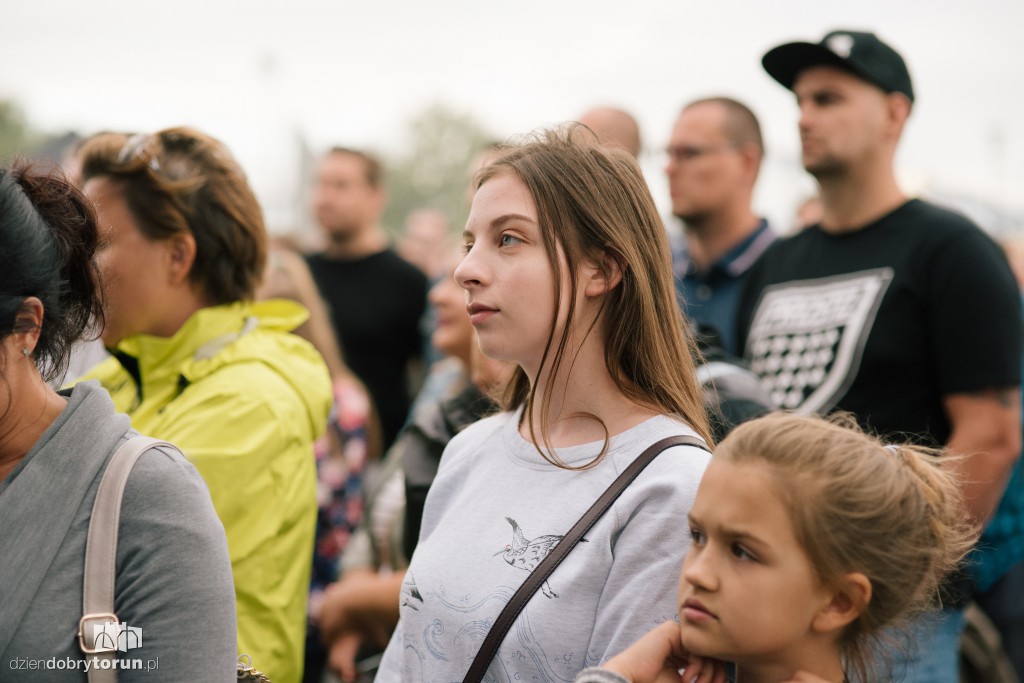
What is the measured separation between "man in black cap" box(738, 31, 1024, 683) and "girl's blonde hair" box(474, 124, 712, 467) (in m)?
1.07

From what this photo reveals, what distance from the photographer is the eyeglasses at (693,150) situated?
202 inches

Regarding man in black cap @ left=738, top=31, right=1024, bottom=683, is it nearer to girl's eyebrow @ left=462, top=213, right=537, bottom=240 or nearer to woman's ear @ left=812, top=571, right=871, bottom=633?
woman's ear @ left=812, top=571, right=871, bottom=633

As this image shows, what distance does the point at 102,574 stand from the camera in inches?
69.4

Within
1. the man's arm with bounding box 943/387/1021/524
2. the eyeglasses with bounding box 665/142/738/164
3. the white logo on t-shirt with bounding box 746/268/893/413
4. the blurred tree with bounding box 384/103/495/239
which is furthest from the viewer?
the blurred tree with bounding box 384/103/495/239

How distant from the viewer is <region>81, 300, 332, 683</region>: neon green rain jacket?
2570 millimetres

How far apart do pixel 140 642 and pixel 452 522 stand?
66 cm

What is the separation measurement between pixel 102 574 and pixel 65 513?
0.42 ft

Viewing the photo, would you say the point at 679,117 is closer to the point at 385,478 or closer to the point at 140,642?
the point at 385,478

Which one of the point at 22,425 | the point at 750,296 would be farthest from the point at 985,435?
the point at 22,425

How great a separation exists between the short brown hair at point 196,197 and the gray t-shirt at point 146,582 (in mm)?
1069

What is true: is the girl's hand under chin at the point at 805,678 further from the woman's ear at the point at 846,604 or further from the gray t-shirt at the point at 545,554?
the gray t-shirt at the point at 545,554

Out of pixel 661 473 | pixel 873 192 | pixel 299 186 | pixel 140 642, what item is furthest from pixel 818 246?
pixel 299 186

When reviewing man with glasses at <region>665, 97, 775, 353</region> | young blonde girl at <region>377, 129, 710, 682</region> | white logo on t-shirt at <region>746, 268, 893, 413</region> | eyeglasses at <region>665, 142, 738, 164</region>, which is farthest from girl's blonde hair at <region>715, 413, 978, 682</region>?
eyeglasses at <region>665, 142, 738, 164</region>

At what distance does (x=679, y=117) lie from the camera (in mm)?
5324
